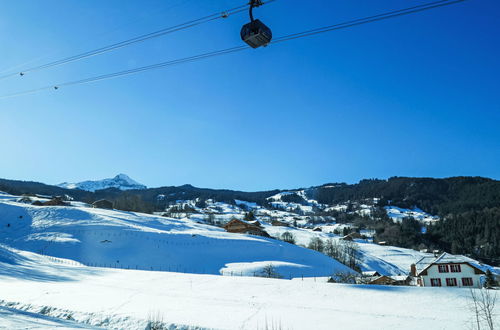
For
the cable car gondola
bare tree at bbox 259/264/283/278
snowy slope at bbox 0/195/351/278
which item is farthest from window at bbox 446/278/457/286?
the cable car gondola

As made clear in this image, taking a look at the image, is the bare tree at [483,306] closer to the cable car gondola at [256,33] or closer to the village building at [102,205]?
the cable car gondola at [256,33]

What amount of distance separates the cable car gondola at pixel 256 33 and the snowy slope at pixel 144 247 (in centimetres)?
3516

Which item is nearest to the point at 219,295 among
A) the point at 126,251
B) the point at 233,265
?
the point at 233,265

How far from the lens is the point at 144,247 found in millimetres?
48844

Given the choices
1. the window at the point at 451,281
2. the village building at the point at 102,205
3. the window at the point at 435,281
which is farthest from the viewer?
the village building at the point at 102,205

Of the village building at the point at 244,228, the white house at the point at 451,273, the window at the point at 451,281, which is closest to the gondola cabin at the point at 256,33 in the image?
the white house at the point at 451,273

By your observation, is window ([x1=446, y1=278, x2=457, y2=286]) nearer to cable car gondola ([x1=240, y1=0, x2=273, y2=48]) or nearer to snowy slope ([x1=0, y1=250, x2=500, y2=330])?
snowy slope ([x1=0, y1=250, x2=500, y2=330])

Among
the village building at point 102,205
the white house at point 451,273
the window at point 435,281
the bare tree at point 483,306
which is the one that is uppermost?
the village building at point 102,205

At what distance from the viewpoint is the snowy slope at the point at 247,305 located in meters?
10.3

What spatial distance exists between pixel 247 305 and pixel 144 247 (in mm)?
40183

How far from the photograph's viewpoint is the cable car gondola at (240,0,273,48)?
795 centimetres

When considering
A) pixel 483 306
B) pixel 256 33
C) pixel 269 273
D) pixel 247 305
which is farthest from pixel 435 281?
pixel 256 33

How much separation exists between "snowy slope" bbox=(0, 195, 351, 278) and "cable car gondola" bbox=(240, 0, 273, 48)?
35164mm

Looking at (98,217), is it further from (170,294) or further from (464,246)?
(464,246)
